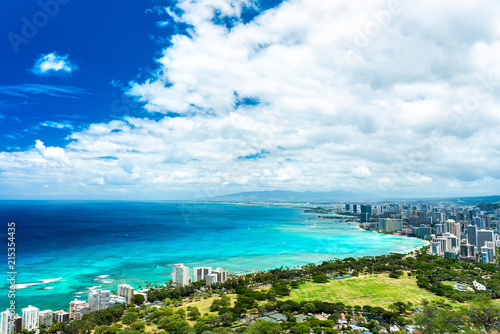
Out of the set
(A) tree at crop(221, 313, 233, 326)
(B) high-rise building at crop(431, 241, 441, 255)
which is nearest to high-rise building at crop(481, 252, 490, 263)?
(B) high-rise building at crop(431, 241, 441, 255)

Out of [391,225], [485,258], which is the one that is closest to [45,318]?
[485,258]

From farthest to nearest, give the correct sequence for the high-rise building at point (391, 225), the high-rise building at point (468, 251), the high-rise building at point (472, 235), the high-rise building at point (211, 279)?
1. the high-rise building at point (391, 225)
2. the high-rise building at point (472, 235)
3. the high-rise building at point (468, 251)
4. the high-rise building at point (211, 279)

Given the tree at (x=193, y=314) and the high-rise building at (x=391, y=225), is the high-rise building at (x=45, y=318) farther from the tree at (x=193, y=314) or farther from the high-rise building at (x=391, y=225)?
the high-rise building at (x=391, y=225)

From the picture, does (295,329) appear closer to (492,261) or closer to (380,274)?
(380,274)

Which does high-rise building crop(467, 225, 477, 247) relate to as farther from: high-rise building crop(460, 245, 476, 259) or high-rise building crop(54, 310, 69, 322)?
high-rise building crop(54, 310, 69, 322)

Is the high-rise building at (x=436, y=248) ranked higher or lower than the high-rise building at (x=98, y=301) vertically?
lower

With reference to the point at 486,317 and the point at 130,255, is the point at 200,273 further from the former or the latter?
the point at 486,317

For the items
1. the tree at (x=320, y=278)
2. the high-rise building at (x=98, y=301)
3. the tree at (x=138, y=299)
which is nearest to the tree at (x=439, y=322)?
the tree at (x=320, y=278)
